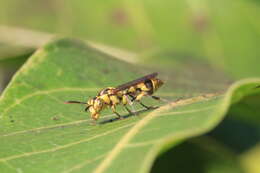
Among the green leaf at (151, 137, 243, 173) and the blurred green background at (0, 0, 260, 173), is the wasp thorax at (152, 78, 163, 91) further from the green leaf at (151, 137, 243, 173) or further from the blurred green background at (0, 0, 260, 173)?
the blurred green background at (0, 0, 260, 173)

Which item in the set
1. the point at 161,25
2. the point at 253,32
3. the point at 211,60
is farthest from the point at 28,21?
the point at 253,32

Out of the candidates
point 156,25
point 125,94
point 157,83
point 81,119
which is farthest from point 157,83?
point 156,25

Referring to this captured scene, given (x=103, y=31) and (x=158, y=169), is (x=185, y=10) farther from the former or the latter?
(x=158, y=169)

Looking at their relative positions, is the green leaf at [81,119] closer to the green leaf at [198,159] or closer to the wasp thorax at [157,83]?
the wasp thorax at [157,83]

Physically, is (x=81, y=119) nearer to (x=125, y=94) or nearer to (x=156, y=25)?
(x=125, y=94)

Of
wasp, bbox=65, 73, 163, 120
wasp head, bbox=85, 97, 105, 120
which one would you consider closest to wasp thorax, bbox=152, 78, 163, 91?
wasp, bbox=65, 73, 163, 120

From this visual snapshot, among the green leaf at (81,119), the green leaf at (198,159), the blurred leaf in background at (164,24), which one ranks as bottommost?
the green leaf at (198,159)

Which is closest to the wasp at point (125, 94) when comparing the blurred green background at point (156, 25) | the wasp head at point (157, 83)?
the wasp head at point (157, 83)

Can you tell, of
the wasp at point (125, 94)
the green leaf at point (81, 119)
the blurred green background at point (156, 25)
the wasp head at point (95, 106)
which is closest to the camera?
the green leaf at point (81, 119)
